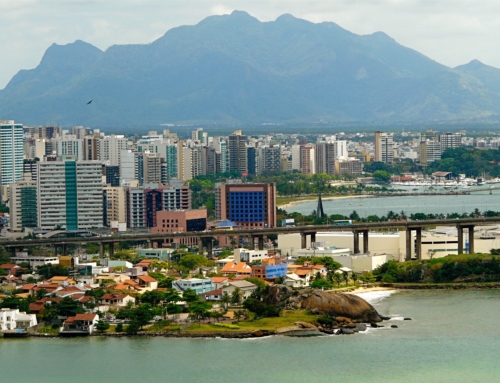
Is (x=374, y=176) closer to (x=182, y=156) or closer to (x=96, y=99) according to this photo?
(x=182, y=156)

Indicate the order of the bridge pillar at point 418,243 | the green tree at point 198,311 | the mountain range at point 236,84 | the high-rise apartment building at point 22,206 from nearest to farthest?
1. the green tree at point 198,311
2. the bridge pillar at point 418,243
3. the high-rise apartment building at point 22,206
4. the mountain range at point 236,84

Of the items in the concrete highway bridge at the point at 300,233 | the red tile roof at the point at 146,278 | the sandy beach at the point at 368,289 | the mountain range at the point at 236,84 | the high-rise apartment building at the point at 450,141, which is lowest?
the sandy beach at the point at 368,289

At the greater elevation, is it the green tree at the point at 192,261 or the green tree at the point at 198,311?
the green tree at the point at 192,261

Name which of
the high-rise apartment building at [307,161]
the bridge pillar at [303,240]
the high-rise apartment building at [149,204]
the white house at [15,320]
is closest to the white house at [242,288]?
the white house at [15,320]

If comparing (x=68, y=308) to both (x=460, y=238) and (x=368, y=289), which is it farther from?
(x=460, y=238)

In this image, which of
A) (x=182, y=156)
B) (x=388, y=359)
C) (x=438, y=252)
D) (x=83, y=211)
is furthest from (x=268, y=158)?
(x=388, y=359)

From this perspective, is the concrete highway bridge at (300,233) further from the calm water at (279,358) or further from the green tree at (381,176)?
the green tree at (381,176)

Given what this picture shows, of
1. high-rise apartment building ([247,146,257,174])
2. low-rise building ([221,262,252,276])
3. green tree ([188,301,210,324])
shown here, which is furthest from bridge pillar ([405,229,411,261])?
high-rise apartment building ([247,146,257,174])
